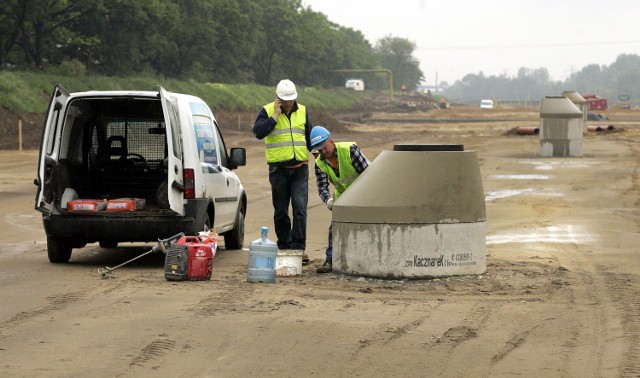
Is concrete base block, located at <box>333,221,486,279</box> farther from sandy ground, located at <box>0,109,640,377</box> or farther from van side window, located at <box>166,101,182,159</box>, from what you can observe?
van side window, located at <box>166,101,182,159</box>

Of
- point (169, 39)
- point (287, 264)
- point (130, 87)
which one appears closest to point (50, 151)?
point (287, 264)

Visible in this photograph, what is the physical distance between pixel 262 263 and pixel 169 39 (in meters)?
67.3

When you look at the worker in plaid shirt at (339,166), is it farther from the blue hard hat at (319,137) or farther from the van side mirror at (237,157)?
the van side mirror at (237,157)

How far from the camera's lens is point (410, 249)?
11406mm

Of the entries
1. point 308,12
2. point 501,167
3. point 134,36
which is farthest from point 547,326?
point 308,12

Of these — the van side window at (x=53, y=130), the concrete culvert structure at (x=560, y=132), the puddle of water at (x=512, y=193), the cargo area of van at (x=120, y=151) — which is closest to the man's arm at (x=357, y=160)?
the cargo area of van at (x=120, y=151)

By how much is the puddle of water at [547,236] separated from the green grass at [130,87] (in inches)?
915

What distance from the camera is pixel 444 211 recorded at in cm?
1147

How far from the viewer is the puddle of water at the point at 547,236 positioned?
16.2 m

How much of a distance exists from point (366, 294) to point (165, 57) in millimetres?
69467

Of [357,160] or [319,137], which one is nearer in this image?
[319,137]

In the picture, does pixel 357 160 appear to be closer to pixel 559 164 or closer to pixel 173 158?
pixel 173 158

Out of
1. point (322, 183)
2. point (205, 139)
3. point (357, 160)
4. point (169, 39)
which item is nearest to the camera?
point (357, 160)

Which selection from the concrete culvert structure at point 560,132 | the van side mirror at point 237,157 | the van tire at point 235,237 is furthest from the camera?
the concrete culvert structure at point 560,132
